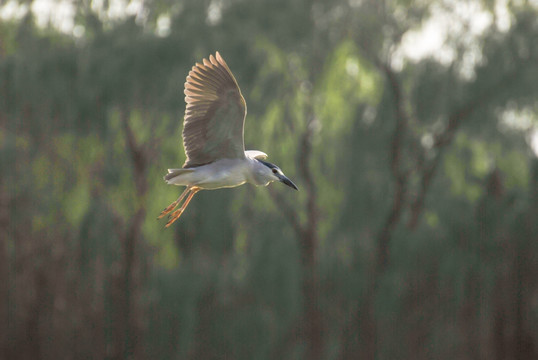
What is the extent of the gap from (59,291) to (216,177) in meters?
7.76

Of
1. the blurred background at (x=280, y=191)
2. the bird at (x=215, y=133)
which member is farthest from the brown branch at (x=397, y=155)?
the bird at (x=215, y=133)

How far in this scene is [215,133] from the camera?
5.81 meters

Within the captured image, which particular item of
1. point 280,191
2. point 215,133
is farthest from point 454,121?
point 215,133

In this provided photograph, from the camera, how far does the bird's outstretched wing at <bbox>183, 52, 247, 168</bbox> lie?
5.68 meters

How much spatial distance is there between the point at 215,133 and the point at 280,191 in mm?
8162

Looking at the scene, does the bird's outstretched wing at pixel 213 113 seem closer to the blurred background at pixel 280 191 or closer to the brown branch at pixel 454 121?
the blurred background at pixel 280 191

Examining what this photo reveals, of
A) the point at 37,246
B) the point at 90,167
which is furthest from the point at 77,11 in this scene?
the point at 37,246

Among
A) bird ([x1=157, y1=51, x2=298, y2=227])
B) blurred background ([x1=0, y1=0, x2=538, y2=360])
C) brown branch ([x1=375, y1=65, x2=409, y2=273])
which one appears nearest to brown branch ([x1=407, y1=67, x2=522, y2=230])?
blurred background ([x1=0, y1=0, x2=538, y2=360])

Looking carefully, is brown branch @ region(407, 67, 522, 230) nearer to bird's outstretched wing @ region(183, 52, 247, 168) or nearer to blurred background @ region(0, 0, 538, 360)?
blurred background @ region(0, 0, 538, 360)

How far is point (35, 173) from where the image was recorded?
12.5 metres

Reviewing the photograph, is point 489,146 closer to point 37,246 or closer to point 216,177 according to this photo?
point 37,246

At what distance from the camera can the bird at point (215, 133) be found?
5.69m

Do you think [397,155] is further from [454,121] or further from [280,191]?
[280,191]

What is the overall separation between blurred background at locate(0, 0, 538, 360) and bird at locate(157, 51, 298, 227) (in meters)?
6.24
